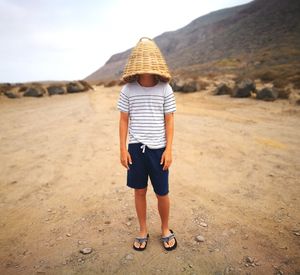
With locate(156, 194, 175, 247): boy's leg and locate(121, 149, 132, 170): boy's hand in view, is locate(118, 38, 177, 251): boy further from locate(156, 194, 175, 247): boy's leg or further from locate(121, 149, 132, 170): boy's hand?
locate(156, 194, 175, 247): boy's leg

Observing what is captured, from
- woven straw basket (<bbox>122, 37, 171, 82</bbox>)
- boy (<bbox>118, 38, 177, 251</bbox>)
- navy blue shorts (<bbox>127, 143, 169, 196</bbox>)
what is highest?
woven straw basket (<bbox>122, 37, 171, 82</bbox>)

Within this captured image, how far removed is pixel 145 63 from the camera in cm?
204

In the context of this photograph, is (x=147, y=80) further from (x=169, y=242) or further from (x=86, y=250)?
(x=86, y=250)

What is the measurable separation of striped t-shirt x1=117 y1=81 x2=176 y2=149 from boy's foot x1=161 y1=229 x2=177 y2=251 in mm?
846

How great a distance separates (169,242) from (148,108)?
1.18 metres

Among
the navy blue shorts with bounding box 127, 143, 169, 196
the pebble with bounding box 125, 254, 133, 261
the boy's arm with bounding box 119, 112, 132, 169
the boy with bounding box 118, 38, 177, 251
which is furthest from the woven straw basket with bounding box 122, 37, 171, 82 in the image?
the pebble with bounding box 125, 254, 133, 261

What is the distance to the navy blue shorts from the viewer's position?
2.11 meters

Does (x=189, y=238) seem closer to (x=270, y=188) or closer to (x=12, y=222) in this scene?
(x=270, y=188)

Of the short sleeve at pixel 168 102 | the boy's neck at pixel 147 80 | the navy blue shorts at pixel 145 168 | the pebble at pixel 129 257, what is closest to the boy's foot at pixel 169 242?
the pebble at pixel 129 257

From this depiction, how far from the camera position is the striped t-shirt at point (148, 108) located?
6.78ft

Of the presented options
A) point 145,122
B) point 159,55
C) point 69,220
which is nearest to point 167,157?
point 145,122

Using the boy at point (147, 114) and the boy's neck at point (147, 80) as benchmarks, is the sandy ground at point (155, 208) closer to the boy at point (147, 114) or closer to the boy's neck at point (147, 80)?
the boy at point (147, 114)

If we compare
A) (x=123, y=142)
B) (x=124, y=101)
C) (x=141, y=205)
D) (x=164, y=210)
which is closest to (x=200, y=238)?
(x=164, y=210)

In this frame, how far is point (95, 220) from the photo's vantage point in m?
2.76
